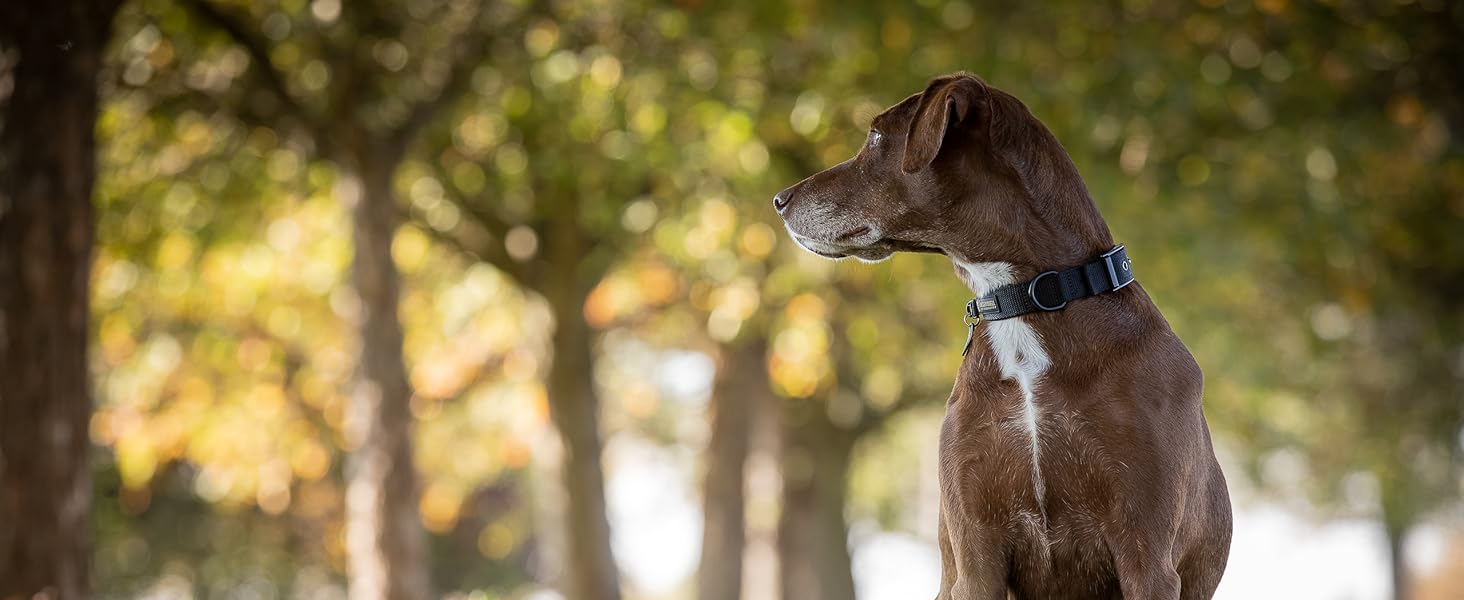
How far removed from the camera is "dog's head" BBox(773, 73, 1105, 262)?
397cm

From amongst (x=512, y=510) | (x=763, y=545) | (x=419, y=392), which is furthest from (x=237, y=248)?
(x=512, y=510)

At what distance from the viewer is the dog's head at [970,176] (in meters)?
3.97

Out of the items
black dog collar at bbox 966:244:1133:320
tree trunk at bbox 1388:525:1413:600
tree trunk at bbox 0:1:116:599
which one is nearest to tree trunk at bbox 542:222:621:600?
tree trunk at bbox 0:1:116:599

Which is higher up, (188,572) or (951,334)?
(951,334)

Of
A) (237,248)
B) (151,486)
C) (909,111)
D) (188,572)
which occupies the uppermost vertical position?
(237,248)

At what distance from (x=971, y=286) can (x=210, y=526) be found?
27462mm

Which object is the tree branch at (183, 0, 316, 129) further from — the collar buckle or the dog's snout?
the collar buckle

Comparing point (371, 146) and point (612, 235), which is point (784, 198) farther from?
point (612, 235)

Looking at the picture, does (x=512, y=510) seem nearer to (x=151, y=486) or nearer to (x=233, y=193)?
(x=151, y=486)

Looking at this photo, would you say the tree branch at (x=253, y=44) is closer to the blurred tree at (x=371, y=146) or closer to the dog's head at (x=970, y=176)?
the blurred tree at (x=371, y=146)

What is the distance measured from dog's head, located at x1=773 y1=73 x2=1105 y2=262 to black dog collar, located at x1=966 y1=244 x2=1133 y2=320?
0.39 ft

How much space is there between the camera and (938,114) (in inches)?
153

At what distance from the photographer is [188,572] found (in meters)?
29.0

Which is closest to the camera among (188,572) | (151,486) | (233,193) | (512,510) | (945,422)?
(945,422)
